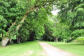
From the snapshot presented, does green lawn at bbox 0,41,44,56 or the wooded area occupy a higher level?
the wooded area

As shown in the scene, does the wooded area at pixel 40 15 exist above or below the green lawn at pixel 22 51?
above

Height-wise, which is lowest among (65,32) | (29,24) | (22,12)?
(65,32)

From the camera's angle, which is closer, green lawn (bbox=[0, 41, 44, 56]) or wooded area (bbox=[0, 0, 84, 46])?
green lawn (bbox=[0, 41, 44, 56])

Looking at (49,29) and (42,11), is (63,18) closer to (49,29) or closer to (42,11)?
(42,11)

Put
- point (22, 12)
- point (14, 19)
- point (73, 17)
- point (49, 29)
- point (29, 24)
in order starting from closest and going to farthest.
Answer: point (73, 17) < point (22, 12) < point (14, 19) < point (29, 24) < point (49, 29)

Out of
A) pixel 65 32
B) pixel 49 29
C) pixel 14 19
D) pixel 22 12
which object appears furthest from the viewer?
pixel 49 29

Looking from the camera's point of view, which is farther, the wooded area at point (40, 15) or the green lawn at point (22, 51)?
the wooded area at point (40, 15)

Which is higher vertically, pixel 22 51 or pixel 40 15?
pixel 40 15

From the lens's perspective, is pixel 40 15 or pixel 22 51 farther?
pixel 40 15

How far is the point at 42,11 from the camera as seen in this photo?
18.2 meters

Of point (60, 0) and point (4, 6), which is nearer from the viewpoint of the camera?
point (4, 6)

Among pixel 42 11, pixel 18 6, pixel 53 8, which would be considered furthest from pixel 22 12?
pixel 53 8

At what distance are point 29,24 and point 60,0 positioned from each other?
8960 millimetres

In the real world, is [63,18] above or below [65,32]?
Result: above
